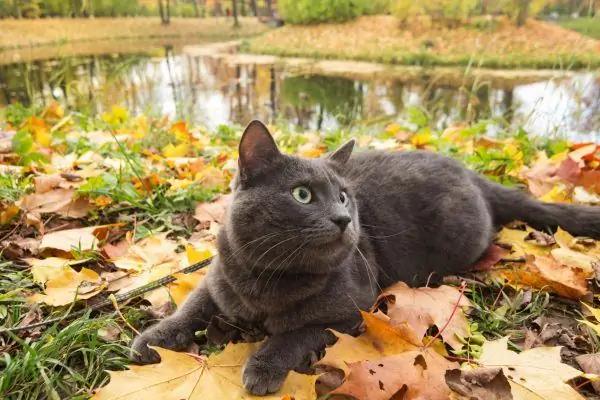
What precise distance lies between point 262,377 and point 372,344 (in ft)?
1.01

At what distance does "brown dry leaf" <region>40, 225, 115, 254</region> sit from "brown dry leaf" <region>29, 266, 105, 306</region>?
0.17 meters

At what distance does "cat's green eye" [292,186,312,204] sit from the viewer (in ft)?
3.92

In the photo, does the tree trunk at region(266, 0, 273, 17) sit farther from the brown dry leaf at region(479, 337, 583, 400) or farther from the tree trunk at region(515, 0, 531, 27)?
the brown dry leaf at region(479, 337, 583, 400)

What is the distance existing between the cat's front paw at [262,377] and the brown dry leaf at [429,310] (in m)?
0.36

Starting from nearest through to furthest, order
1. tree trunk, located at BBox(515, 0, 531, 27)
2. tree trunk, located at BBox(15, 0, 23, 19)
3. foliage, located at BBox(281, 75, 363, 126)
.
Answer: tree trunk, located at BBox(15, 0, 23, 19)
tree trunk, located at BBox(515, 0, 531, 27)
foliage, located at BBox(281, 75, 363, 126)

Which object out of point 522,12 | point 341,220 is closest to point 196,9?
point 522,12

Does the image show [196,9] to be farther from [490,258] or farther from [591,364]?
[591,364]

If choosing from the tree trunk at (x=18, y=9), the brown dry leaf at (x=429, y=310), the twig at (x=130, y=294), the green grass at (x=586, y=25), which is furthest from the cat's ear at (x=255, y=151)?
the tree trunk at (x=18, y=9)

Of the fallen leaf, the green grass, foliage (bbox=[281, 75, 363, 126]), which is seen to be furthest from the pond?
the fallen leaf

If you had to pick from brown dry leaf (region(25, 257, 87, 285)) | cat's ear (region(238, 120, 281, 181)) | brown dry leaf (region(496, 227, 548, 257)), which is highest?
cat's ear (region(238, 120, 281, 181))

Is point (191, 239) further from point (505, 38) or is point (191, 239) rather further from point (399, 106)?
point (505, 38)

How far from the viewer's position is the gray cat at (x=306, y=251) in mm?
1141

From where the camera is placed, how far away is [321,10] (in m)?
5.77

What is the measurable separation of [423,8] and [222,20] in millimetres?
2776
